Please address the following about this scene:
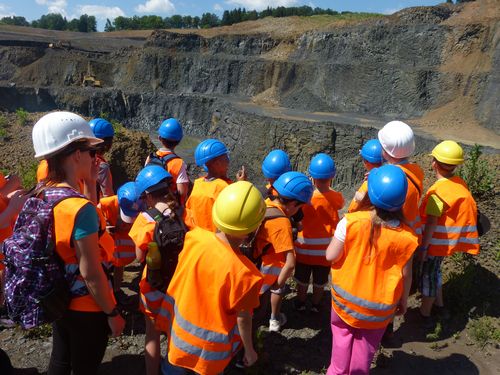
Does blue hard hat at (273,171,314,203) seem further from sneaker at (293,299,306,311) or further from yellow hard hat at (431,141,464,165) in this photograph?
sneaker at (293,299,306,311)

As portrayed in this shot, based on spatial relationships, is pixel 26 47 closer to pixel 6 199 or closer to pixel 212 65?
pixel 212 65

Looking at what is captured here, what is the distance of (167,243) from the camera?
93.4 inches

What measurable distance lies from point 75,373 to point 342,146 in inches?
Answer: 709

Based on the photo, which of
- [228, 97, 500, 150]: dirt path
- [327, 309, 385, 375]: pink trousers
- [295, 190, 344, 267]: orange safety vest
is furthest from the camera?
[228, 97, 500, 150]: dirt path

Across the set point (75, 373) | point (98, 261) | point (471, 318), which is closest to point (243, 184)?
point (98, 261)

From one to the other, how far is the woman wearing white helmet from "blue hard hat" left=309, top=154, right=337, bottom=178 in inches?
87.0

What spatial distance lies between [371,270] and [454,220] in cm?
159

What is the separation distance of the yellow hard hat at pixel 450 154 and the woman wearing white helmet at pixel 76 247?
9.64ft

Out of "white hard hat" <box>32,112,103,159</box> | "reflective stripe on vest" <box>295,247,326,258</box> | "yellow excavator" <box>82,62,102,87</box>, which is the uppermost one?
"yellow excavator" <box>82,62,102,87</box>

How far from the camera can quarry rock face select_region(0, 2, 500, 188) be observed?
72.1 ft

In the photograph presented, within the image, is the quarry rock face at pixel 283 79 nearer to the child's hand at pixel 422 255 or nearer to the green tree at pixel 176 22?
the child's hand at pixel 422 255

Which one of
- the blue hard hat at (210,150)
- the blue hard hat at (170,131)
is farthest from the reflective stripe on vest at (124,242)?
the blue hard hat at (170,131)

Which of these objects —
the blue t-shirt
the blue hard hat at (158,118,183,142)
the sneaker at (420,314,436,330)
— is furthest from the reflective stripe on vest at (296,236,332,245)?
the blue t-shirt

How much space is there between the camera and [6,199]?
3.13m
